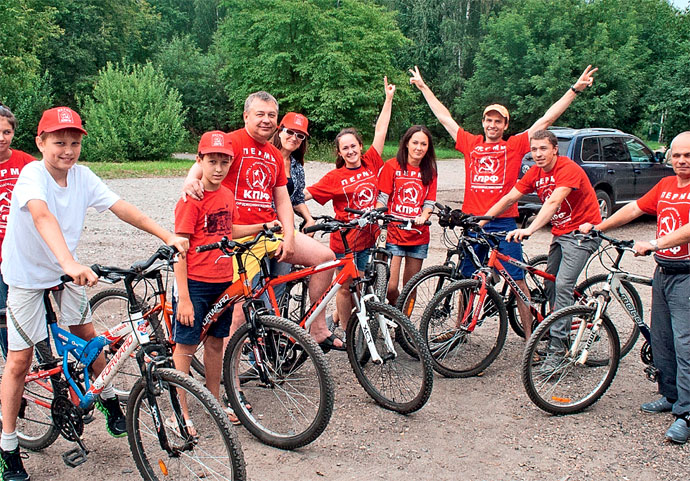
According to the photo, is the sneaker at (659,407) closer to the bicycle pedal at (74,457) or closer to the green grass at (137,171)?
the bicycle pedal at (74,457)

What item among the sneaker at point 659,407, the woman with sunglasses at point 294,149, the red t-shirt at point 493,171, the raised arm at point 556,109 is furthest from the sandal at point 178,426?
the raised arm at point 556,109

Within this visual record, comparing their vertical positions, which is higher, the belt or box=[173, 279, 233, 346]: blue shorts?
the belt

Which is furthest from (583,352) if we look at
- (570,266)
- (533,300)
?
(533,300)

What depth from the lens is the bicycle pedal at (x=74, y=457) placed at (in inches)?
145

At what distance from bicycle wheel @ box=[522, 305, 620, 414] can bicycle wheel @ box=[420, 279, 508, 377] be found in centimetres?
46

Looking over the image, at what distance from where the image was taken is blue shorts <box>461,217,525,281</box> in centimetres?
541

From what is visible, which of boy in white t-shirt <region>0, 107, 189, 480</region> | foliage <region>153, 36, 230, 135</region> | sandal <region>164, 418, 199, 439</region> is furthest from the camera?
foliage <region>153, 36, 230, 135</region>

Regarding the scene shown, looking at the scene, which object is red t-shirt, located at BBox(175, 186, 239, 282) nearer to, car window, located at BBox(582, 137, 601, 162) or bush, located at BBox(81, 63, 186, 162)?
car window, located at BBox(582, 137, 601, 162)

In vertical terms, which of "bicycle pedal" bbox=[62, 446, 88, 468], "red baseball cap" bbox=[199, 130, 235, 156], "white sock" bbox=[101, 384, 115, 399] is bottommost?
"bicycle pedal" bbox=[62, 446, 88, 468]

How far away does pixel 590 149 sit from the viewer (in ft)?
39.6

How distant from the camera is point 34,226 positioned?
346 centimetres

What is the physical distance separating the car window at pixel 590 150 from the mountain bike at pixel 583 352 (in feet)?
25.3

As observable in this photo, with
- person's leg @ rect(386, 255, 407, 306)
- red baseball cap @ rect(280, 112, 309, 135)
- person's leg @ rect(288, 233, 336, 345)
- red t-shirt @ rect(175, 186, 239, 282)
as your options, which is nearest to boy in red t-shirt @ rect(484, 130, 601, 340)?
person's leg @ rect(386, 255, 407, 306)

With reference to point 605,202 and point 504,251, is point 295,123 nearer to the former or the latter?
point 504,251
